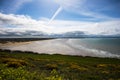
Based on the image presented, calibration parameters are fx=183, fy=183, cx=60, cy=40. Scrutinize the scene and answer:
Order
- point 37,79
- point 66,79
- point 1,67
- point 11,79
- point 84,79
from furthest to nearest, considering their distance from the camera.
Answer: point 84,79 < point 66,79 < point 1,67 < point 37,79 < point 11,79

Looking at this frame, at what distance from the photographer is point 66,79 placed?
58.6ft

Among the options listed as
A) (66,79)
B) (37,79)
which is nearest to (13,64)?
(66,79)

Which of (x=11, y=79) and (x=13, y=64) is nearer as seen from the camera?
(x=11, y=79)

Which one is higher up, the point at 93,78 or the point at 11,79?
the point at 11,79

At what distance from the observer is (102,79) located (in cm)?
2144

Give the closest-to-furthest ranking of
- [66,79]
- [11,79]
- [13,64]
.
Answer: [11,79] → [66,79] → [13,64]

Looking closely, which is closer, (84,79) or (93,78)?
(84,79)

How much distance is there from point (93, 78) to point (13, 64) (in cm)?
1114

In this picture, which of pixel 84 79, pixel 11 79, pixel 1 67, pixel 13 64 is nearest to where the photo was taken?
pixel 11 79

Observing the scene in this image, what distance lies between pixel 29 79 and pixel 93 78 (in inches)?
505

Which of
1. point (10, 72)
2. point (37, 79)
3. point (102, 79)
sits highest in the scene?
point (10, 72)

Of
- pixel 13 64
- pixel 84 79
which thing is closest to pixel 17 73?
pixel 84 79

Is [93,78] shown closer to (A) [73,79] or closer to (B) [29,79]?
(A) [73,79]

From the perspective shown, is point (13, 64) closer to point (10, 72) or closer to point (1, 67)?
point (1, 67)
